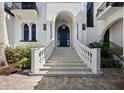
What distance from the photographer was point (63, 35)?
20.1 metres

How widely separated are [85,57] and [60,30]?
8597 millimetres

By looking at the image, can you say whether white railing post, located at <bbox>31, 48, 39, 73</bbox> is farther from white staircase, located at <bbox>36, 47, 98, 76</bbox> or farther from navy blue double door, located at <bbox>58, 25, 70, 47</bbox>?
navy blue double door, located at <bbox>58, 25, 70, 47</bbox>

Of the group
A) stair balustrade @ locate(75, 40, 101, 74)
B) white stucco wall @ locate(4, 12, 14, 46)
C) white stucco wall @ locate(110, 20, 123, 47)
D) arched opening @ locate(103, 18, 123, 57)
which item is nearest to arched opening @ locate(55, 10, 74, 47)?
arched opening @ locate(103, 18, 123, 57)

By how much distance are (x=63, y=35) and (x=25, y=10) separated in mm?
5139

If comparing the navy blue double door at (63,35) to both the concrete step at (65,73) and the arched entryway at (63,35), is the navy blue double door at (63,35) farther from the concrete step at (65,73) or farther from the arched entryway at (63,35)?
the concrete step at (65,73)

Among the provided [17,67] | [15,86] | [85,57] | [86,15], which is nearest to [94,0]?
[86,15]

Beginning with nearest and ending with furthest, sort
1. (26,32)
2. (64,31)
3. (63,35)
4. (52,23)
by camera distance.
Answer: (52,23) → (26,32) → (64,31) → (63,35)

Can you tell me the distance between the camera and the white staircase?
32.8 feet

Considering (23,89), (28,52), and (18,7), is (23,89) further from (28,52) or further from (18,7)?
(18,7)

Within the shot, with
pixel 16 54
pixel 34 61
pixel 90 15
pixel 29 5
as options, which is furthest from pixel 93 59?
pixel 29 5

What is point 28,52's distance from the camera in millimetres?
13367

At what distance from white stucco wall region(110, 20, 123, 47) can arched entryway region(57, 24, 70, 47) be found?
438cm

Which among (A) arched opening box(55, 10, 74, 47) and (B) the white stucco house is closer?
(B) the white stucco house

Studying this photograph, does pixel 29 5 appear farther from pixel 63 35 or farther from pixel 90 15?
pixel 90 15
